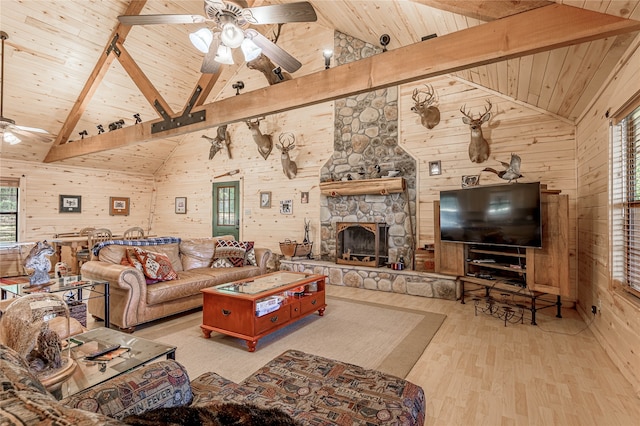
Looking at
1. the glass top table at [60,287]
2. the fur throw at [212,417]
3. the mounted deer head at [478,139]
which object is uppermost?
the mounted deer head at [478,139]

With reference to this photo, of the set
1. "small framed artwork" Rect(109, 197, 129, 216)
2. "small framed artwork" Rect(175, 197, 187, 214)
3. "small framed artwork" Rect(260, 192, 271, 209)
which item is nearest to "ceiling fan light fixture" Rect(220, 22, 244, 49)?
"small framed artwork" Rect(260, 192, 271, 209)

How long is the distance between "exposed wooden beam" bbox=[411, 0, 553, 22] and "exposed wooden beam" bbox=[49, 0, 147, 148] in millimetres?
4729

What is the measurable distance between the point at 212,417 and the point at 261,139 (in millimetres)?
6395

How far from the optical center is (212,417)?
922 millimetres

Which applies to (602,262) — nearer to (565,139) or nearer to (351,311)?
(565,139)

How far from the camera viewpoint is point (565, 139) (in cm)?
428

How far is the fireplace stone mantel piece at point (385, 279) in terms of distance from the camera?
186 inches

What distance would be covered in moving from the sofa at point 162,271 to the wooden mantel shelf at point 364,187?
1.78 m

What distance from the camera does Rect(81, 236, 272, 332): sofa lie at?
3.36 m

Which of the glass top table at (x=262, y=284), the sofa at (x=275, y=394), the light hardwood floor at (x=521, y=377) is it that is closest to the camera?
the sofa at (x=275, y=394)

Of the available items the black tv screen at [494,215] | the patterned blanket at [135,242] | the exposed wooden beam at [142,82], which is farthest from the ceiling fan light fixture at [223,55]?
the black tv screen at [494,215]

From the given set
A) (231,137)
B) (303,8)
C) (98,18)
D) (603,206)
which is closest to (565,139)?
(603,206)

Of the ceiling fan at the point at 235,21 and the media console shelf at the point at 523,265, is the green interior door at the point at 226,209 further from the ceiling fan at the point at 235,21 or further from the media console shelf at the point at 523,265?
the ceiling fan at the point at 235,21

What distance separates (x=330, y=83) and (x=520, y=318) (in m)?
3.56
